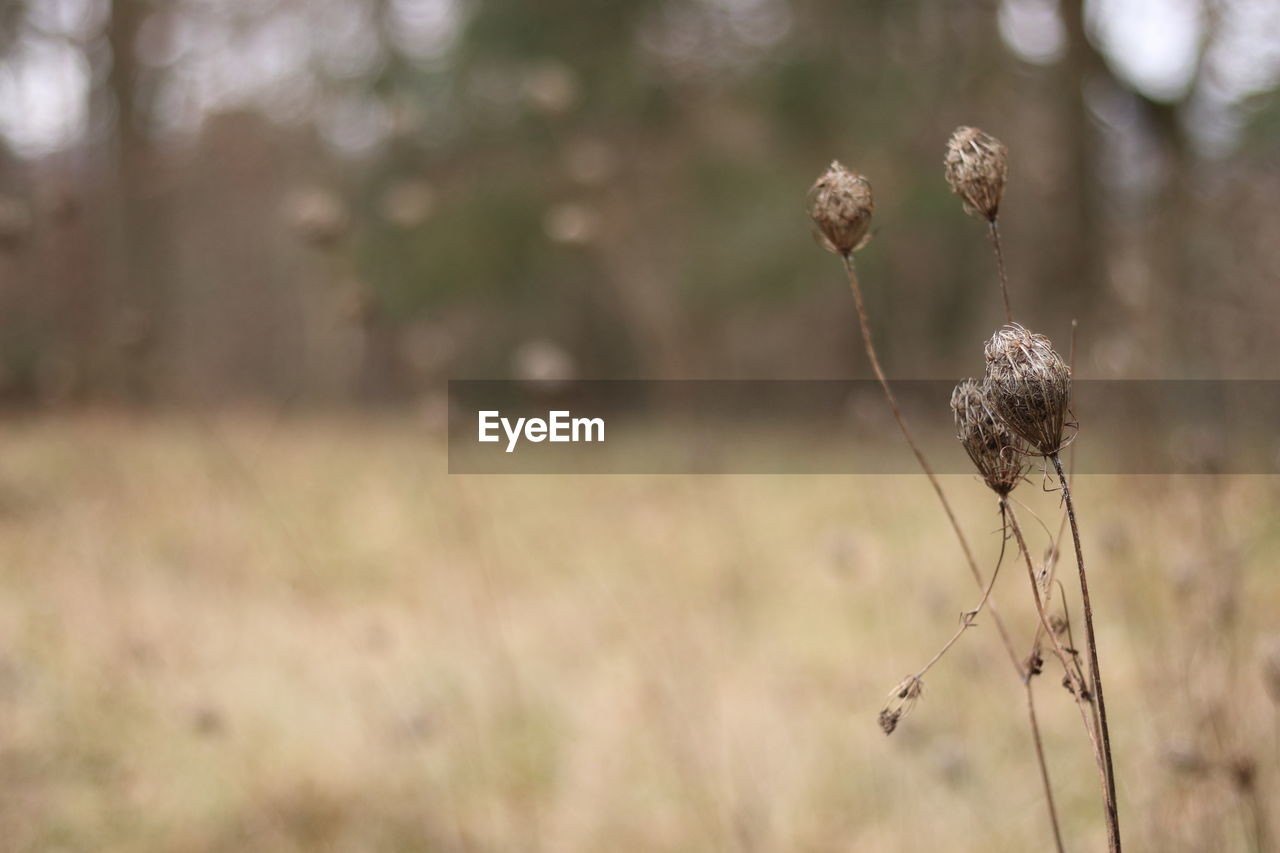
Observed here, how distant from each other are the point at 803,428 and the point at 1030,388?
7.93 metres

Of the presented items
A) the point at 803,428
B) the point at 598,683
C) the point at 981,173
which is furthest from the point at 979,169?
the point at 803,428

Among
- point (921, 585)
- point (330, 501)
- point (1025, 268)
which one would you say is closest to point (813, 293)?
point (1025, 268)

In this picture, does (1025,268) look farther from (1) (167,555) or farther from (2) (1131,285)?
(1) (167,555)

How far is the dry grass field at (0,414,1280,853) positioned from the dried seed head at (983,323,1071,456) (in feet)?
2.81

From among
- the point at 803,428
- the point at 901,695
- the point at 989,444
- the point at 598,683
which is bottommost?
the point at 803,428

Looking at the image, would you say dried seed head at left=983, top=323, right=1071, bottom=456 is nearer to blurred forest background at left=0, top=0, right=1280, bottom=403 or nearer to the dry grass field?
the dry grass field

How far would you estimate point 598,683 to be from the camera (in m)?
2.69

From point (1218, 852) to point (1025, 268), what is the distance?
737 centimetres

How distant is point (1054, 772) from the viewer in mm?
2082

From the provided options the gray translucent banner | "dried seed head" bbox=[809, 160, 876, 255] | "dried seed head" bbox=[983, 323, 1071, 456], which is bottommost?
the gray translucent banner

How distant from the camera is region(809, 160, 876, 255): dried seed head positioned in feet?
2.99

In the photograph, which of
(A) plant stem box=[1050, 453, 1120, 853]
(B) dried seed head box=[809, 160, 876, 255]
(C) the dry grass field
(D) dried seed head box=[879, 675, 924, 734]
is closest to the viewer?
(A) plant stem box=[1050, 453, 1120, 853]

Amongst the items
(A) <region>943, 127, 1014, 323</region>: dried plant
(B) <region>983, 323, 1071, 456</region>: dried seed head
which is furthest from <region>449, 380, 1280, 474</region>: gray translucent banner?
(A) <region>943, 127, 1014, 323</region>: dried plant

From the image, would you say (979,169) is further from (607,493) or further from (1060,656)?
(607,493)
